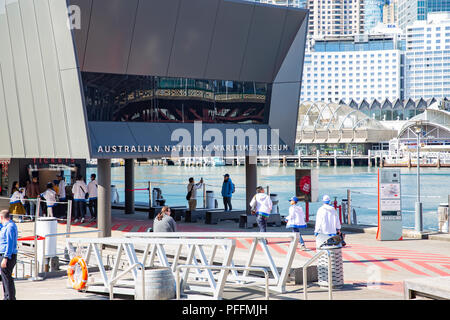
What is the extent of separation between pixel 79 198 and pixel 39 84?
19.9 feet

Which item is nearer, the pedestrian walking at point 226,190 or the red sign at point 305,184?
the red sign at point 305,184

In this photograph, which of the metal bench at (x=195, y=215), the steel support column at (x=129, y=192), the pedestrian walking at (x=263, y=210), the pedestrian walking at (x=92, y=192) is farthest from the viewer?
the steel support column at (x=129, y=192)

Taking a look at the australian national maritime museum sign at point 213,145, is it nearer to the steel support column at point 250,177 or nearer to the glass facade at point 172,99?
the glass facade at point 172,99

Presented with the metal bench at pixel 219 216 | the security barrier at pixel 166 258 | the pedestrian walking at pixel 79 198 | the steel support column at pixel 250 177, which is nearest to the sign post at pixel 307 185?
the steel support column at pixel 250 177

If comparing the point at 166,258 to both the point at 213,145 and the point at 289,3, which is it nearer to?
the point at 213,145

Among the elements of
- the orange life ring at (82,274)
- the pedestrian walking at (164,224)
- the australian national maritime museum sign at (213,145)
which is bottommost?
the orange life ring at (82,274)

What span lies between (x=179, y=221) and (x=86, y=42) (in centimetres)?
969

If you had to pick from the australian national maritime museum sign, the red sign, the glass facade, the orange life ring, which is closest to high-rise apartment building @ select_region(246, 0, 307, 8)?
the glass facade

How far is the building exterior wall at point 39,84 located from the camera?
20469mm

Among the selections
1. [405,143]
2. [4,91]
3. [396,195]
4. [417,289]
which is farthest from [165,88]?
[405,143]

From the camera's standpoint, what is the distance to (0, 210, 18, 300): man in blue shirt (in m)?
11.6

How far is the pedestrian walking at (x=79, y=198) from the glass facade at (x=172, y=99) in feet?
16.7

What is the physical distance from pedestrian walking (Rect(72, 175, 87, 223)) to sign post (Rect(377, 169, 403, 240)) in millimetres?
12084

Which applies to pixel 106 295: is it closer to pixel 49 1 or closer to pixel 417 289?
pixel 417 289
